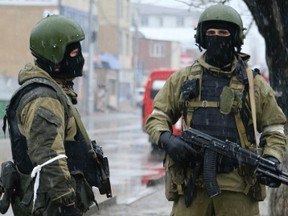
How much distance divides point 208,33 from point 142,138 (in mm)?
20568

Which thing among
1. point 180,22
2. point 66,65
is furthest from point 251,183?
point 180,22

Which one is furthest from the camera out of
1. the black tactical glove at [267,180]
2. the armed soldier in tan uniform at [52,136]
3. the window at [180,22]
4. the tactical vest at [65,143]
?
the window at [180,22]

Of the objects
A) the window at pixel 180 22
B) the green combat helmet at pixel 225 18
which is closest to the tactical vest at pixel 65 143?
the green combat helmet at pixel 225 18

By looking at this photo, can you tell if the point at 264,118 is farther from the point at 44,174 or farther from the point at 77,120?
the point at 44,174

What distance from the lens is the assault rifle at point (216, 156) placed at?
4117 millimetres

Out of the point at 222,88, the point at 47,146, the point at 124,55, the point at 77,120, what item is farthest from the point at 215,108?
the point at 124,55

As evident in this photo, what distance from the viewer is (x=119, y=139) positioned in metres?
23.9

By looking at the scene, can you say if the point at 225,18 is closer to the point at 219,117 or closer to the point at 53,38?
the point at 219,117

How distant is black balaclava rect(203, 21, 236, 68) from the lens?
4441mm

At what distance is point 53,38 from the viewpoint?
12.5ft

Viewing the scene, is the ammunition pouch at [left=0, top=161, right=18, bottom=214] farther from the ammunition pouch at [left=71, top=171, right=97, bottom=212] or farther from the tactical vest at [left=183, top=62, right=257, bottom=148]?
the tactical vest at [left=183, top=62, right=257, bottom=148]

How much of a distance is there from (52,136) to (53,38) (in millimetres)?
582

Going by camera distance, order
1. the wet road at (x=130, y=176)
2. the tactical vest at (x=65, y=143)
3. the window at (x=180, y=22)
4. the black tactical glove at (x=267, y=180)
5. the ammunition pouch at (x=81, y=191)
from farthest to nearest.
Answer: the window at (x=180, y=22) → the wet road at (x=130, y=176) → the black tactical glove at (x=267, y=180) → the ammunition pouch at (x=81, y=191) → the tactical vest at (x=65, y=143)

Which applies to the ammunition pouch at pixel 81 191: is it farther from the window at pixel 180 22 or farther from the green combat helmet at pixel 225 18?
the window at pixel 180 22
